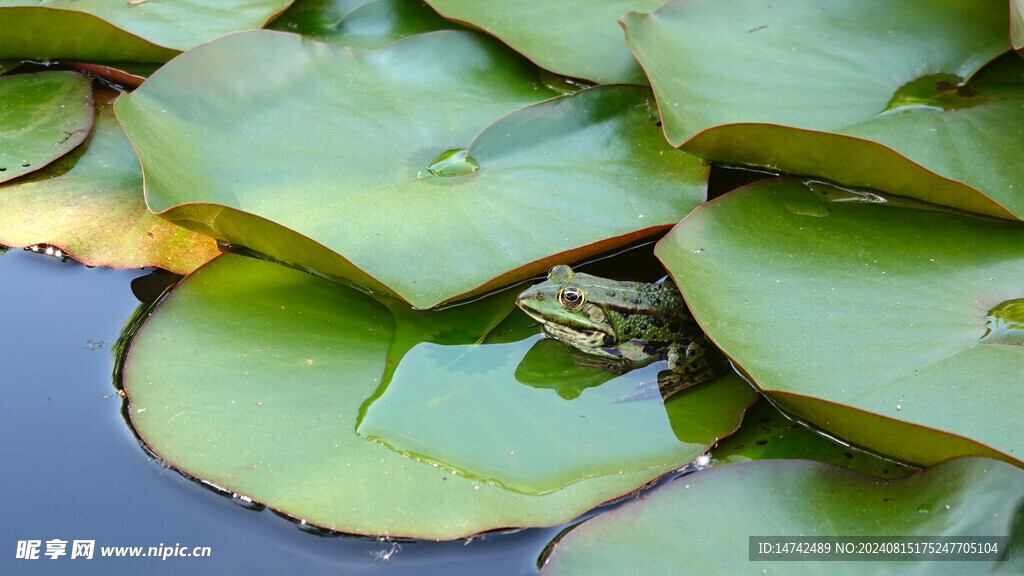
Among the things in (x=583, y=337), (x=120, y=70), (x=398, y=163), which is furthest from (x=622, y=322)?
(x=120, y=70)

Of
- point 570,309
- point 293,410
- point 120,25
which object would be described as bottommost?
point 293,410

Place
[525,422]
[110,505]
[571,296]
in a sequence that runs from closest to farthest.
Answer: [110,505], [525,422], [571,296]

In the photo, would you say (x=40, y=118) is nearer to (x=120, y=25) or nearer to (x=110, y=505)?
(x=120, y=25)

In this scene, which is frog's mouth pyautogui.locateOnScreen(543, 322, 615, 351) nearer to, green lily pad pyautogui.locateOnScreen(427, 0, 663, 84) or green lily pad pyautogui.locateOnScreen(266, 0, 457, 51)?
green lily pad pyautogui.locateOnScreen(427, 0, 663, 84)

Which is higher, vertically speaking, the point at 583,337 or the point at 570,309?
the point at 570,309

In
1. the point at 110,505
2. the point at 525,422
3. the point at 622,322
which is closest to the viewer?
the point at 110,505

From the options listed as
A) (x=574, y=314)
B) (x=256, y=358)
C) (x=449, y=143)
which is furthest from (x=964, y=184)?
(x=256, y=358)

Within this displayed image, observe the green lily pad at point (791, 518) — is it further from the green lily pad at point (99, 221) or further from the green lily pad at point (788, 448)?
the green lily pad at point (99, 221)
